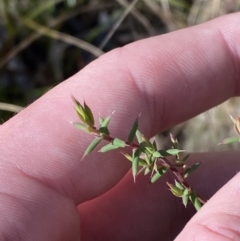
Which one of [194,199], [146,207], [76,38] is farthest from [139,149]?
[76,38]

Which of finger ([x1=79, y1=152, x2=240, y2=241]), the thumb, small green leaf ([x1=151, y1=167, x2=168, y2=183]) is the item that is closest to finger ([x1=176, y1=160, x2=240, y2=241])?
the thumb

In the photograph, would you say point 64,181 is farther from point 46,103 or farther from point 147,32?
point 147,32

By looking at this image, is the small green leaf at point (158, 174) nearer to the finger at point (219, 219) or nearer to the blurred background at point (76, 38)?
the finger at point (219, 219)

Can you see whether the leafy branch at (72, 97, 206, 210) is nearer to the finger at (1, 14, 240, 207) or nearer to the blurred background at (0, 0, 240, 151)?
the finger at (1, 14, 240, 207)

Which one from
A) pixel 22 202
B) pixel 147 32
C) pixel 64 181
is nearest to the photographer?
pixel 22 202

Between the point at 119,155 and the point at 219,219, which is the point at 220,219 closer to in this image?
the point at 219,219

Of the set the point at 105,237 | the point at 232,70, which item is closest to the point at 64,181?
the point at 105,237

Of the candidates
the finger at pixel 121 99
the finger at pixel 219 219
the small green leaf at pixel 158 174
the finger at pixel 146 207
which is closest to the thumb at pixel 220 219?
the finger at pixel 219 219
